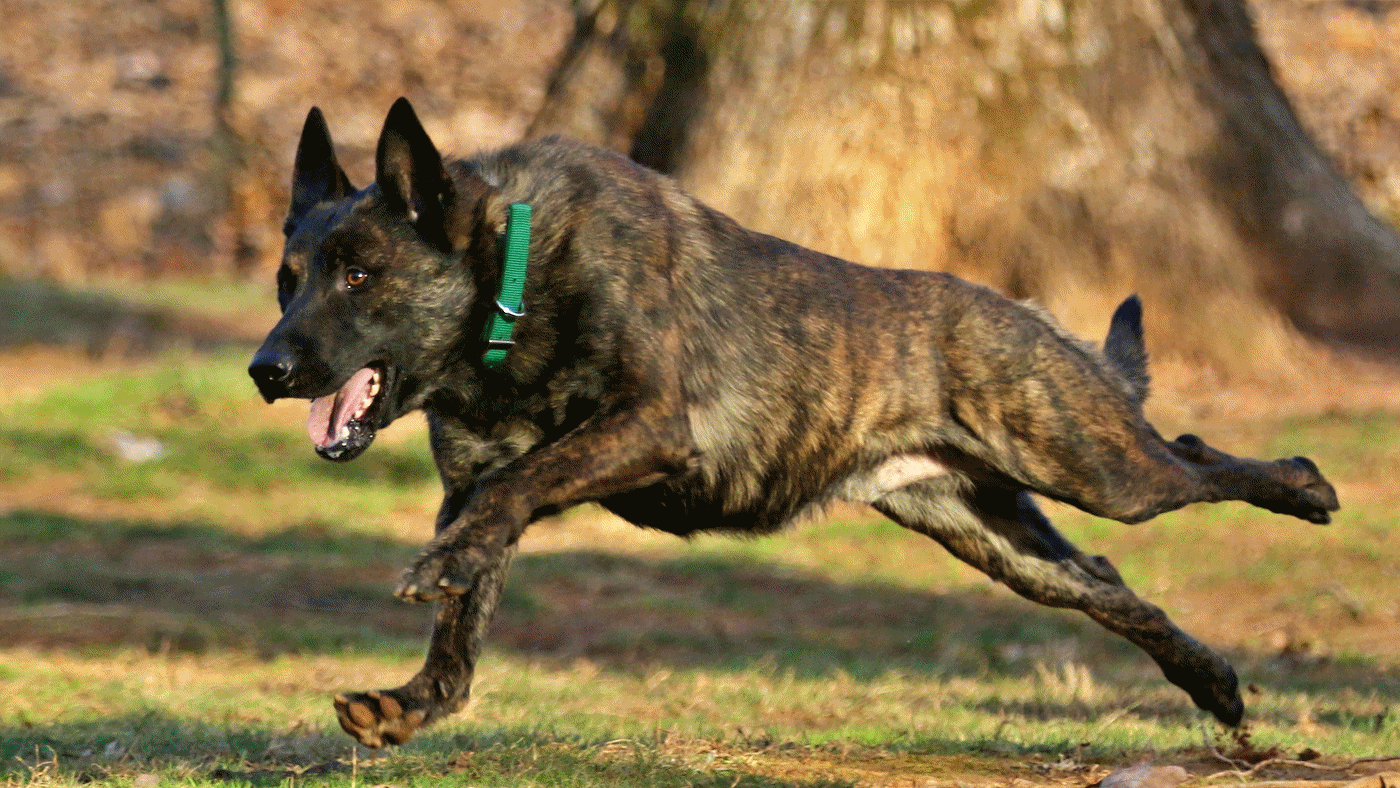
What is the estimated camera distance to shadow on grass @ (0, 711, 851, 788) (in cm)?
480

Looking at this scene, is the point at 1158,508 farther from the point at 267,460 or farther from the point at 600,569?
the point at 267,460

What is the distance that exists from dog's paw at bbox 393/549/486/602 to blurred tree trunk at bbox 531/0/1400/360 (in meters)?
7.67

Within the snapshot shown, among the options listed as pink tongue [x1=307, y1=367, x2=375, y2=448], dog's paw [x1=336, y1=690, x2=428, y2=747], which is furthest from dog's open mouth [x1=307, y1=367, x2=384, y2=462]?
dog's paw [x1=336, y1=690, x2=428, y2=747]

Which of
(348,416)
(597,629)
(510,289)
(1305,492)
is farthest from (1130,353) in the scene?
(597,629)

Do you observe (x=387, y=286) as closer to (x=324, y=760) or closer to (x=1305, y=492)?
(x=324, y=760)

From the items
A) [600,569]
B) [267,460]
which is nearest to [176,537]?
[267,460]

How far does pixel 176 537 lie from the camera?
1090cm

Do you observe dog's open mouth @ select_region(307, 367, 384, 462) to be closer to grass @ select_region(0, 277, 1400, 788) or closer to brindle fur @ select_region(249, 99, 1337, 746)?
brindle fur @ select_region(249, 99, 1337, 746)

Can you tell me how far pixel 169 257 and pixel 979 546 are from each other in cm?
1526

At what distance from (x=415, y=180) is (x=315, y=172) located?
2.05 ft


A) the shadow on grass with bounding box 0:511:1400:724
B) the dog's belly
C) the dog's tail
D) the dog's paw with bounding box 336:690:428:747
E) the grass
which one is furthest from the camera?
the shadow on grass with bounding box 0:511:1400:724

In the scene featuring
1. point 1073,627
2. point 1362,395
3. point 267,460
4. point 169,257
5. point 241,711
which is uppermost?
point 169,257

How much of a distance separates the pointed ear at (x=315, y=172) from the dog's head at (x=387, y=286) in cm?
30

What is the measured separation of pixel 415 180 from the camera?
5027 mm
